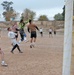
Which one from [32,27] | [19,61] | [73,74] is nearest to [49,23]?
[32,27]

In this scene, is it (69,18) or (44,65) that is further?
(44,65)

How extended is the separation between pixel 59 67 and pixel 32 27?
8.73 m

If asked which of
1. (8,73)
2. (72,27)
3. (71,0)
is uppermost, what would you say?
Answer: (71,0)

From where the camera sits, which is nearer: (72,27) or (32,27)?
(72,27)

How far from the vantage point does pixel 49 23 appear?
3514 inches

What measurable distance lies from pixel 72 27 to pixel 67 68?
745 mm

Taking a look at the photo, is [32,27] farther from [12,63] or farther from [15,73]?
[15,73]

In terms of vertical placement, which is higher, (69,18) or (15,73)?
(69,18)

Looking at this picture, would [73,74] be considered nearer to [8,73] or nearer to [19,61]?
[8,73]

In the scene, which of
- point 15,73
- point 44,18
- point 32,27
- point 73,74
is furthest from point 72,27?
point 44,18

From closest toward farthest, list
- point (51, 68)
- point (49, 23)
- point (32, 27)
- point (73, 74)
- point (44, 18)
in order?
point (73, 74) → point (51, 68) → point (32, 27) → point (49, 23) → point (44, 18)

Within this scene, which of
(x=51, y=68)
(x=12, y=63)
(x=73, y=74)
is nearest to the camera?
(x=73, y=74)

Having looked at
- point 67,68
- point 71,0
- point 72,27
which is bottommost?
point 67,68

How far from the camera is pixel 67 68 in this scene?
5766 mm
